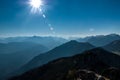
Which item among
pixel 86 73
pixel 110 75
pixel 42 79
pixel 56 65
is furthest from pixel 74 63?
pixel 86 73

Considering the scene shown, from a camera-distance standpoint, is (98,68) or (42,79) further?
(42,79)

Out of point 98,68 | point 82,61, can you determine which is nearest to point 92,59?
point 82,61

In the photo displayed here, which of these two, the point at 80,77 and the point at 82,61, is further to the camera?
the point at 82,61

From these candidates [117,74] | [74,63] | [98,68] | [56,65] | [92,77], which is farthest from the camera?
[56,65]

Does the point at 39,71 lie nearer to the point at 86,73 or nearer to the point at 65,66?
the point at 65,66

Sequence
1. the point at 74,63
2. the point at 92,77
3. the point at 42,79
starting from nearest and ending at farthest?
the point at 92,77
the point at 42,79
the point at 74,63

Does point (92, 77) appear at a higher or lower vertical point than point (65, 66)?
higher

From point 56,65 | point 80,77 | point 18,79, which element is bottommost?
point 18,79

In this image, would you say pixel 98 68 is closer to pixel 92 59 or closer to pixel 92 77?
pixel 92 59

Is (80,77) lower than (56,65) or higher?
higher
